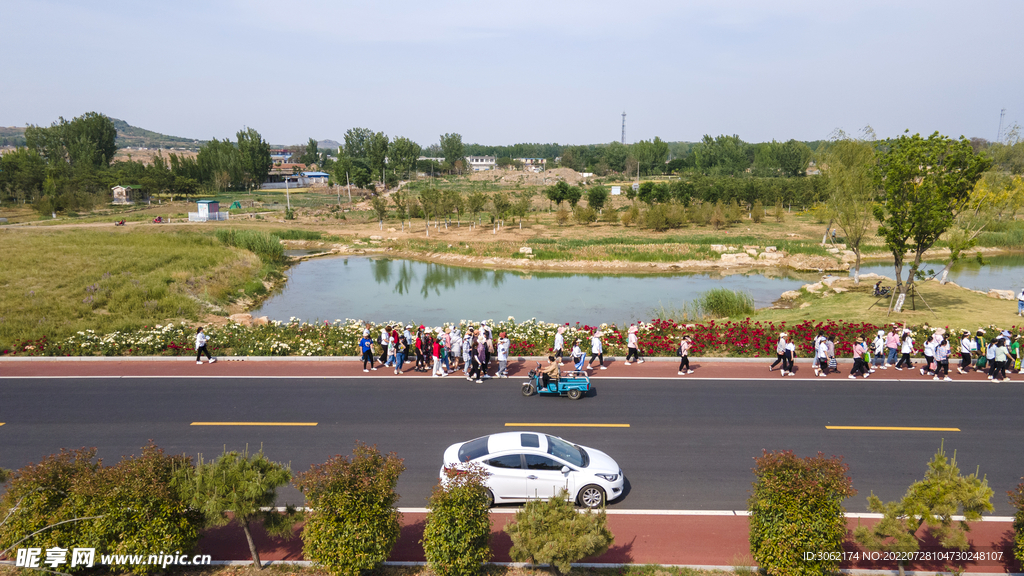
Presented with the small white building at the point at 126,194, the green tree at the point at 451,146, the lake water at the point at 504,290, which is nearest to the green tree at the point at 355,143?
the green tree at the point at 451,146

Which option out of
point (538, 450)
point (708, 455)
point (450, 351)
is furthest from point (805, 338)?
point (538, 450)

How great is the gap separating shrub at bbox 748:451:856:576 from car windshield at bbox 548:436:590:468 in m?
3.58

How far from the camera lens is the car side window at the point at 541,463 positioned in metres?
10.8

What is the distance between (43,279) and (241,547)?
27.8m

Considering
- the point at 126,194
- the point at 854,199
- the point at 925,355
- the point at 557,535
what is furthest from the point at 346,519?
the point at 126,194

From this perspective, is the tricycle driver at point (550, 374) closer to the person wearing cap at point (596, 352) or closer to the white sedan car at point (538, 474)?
the person wearing cap at point (596, 352)

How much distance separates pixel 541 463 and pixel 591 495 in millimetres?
1140

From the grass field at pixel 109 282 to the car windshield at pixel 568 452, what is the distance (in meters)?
20.9

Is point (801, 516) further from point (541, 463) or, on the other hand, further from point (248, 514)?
point (248, 514)

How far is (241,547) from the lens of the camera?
979 centimetres

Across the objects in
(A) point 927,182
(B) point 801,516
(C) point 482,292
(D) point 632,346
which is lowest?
(C) point 482,292

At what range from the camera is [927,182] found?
893 inches

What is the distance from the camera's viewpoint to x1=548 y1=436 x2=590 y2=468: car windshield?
11.0m

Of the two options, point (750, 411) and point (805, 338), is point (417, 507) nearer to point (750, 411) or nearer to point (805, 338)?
point (750, 411)
